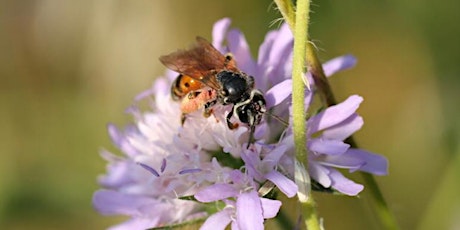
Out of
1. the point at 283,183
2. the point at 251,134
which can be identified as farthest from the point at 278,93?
the point at 283,183

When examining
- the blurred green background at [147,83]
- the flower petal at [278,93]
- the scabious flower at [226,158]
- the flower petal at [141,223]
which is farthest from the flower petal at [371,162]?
the blurred green background at [147,83]

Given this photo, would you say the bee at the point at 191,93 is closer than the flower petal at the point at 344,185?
No

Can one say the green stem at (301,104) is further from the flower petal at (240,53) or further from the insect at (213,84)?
the flower petal at (240,53)

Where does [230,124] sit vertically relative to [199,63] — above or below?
below

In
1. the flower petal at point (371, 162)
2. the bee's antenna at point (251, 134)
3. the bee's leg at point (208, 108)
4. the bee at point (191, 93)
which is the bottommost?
the flower petal at point (371, 162)

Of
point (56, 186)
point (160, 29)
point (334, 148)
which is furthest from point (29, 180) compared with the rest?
point (334, 148)

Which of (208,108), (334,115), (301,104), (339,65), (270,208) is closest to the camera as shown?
(301,104)

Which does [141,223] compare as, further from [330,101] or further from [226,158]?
[330,101]

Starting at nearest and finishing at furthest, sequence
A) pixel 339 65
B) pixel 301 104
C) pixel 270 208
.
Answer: pixel 301 104 → pixel 270 208 → pixel 339 65
